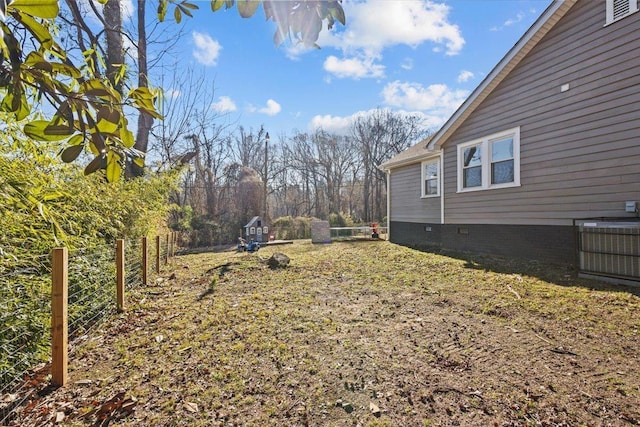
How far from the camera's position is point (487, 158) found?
25.0ft

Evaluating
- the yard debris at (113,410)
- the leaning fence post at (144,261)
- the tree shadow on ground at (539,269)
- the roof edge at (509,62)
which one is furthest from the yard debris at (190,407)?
the roof edge at (509,62)

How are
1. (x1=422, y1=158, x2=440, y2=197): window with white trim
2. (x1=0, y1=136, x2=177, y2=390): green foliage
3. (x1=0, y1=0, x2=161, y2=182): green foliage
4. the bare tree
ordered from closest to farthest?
(x1=0, y1=0, x2=161, y2=182): green foliage, (x1=0, y1=136, x2=177, y2=390): green foliage, (x1=422, y1=158, x2=440, y2=197): window with white trim, the bare tree

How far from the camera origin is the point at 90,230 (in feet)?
11.9

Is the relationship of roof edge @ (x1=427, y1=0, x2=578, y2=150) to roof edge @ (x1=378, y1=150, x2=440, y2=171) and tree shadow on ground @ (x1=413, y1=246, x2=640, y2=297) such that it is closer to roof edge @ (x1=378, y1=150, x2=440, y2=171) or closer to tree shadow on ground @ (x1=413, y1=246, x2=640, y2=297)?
roof edge @ (x1=378, y1=150, x2=440, y2=171)

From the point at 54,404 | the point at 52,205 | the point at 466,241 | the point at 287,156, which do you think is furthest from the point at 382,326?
the point at 287,156

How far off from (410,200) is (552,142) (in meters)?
5.45

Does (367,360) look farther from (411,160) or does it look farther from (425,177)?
(411,160)

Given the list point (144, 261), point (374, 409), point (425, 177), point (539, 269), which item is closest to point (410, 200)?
point (425, 177)

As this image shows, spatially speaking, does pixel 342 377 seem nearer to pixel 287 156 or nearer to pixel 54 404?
pixel 54 404

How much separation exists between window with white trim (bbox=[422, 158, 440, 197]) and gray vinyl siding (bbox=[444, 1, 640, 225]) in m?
2.46

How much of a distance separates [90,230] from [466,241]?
843cm

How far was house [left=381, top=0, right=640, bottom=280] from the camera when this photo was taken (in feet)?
16.7

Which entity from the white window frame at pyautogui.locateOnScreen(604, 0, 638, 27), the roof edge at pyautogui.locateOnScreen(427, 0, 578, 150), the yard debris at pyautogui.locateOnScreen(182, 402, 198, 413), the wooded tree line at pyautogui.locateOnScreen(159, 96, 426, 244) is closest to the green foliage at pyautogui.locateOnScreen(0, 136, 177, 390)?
the yard debris at pyautogui.locateOnScreen(182, 402, 198, 413)

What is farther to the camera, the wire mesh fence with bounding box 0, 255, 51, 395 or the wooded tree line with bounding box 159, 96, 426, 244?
the wooded tree line with bounding box 159, 96, 426, 244
